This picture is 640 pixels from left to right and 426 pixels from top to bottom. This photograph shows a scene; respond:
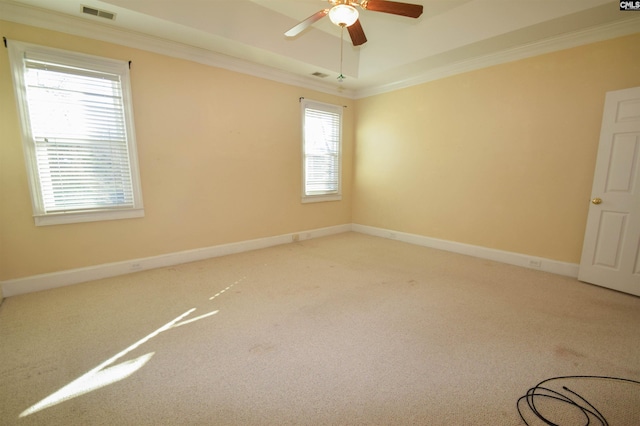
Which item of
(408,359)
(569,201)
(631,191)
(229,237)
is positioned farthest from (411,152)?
(408,359)

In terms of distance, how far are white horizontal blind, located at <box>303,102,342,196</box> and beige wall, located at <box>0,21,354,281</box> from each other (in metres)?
0.24

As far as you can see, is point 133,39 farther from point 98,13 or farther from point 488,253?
point 488,253

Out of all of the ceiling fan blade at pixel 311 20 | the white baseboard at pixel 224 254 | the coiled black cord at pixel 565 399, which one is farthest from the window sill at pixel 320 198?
the coiled black cord at pixel 565 399

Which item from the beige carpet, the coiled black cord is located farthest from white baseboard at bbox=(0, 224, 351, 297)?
the coiled black cord

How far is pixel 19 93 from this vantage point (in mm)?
2748

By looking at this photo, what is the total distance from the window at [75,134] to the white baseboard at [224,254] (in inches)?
24.9

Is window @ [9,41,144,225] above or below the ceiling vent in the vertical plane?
below

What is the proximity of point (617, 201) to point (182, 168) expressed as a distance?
5.36 meters

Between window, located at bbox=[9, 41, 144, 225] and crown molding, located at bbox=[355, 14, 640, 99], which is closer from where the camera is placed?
window, located at bbox=[9, 41, 144, 225]

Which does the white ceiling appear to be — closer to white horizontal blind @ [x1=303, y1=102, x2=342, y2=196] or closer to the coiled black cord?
white horizontal blind @ [x1=303, y1=102, x2=342, y2=196]

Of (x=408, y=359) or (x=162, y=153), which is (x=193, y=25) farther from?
(x=408, y=359)

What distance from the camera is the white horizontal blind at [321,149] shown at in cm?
514

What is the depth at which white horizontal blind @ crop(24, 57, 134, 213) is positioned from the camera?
2.87m

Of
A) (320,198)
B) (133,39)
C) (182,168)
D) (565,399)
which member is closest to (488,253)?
(565,399)
